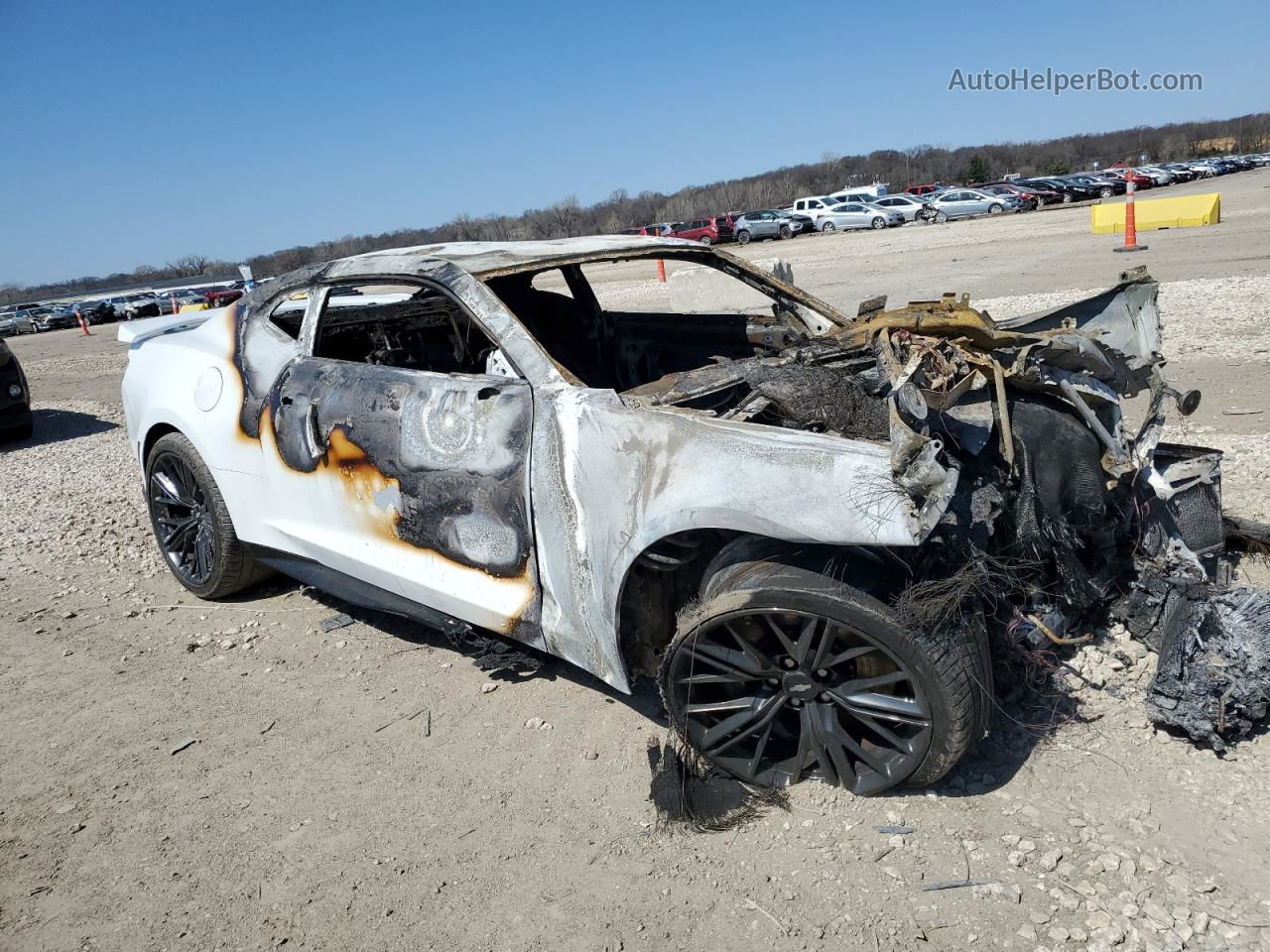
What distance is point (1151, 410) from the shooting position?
10.7ft

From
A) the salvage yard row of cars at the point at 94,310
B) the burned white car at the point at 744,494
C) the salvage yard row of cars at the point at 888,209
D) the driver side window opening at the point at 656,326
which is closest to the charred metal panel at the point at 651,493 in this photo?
the burned white car at the point at 744,494

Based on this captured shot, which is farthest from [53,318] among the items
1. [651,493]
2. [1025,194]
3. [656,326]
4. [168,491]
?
[651,493]

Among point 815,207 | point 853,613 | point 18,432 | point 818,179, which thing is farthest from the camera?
point 818,179

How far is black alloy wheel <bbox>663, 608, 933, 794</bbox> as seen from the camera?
2631 mm

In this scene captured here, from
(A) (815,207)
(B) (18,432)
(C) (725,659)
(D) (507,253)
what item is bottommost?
(C) (725,659)

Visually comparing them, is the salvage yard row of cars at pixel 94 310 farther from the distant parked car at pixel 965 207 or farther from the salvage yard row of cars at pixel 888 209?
the distant parked car at pixel 965 207

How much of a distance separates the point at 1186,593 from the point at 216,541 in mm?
4150

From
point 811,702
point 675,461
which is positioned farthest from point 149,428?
point 811,702

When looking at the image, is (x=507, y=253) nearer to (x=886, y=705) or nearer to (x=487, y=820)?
(x=487, y=820)

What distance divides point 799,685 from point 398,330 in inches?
118

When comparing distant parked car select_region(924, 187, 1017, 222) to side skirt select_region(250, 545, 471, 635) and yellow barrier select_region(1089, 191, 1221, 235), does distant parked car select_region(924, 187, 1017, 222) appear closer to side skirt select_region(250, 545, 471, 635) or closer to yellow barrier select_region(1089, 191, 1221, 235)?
yellow barrier select_region(1089, 191, 1221, 235)

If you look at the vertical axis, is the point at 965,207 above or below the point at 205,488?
above

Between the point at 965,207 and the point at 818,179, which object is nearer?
the point at 965,207

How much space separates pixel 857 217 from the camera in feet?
116
